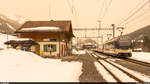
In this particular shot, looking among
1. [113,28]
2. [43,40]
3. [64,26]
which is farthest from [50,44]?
[113,28]

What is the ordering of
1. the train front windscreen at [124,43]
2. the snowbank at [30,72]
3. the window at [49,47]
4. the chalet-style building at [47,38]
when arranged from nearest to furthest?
the snowbank at [30,72]
the train front windscreen at [124,43]
the chalet-style building at [47,38]
the window at [49,47]

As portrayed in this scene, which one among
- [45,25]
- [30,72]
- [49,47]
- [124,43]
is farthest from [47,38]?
[30,72]

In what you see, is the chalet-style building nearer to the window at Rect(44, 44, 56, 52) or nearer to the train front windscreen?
the window at Rect(44, 44, 56, 52)

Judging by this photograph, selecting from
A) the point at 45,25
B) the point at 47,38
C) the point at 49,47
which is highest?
the point at 45,25

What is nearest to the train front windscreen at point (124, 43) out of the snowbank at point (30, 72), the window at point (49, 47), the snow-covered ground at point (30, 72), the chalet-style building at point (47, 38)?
the chalet-style building at point (47, 38)

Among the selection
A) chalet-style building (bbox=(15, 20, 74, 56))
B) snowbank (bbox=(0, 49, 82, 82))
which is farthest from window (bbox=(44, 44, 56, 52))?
snowbank (bbox=(0, 49, 82, 82))

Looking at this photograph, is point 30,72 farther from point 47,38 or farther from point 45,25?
point 45,25

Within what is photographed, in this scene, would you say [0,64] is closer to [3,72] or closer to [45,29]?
[3,72]

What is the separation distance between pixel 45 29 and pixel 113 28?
58.1ft

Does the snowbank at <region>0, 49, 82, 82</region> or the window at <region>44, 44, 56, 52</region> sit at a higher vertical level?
the window at <region>44, 44, 56, 52</region>

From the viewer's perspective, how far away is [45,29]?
110ft

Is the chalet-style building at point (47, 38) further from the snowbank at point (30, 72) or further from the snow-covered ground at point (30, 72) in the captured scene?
the snowbank at point (30, 72)

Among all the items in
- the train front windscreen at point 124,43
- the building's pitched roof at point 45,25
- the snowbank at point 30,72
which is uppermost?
the building's pitched roof at point 45,25

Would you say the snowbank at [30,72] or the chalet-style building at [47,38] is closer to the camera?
the snowbank at [30,72]
